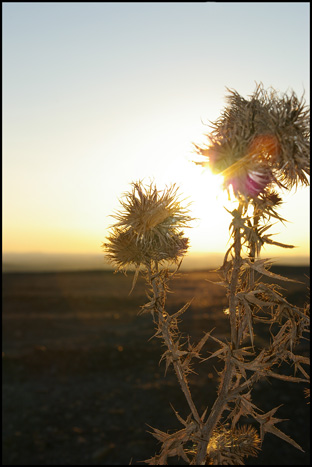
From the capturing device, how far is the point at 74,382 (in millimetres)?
27844

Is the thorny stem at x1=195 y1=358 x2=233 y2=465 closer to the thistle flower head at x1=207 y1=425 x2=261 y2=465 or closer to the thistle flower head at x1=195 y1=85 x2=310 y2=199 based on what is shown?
the thistle flower head at x1=207 y1=425 x2=261 y2=465

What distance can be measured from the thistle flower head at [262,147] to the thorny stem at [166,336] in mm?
1093

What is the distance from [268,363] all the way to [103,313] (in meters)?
45.8

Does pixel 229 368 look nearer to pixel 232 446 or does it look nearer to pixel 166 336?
pixel 166 336

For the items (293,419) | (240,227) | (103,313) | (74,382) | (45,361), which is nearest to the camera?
(240,227)

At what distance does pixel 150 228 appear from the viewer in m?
3.83

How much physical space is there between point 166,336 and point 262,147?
1503 mm

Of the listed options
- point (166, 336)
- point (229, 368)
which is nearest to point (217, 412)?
point (229, 368)

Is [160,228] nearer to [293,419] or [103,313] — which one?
[293,419]

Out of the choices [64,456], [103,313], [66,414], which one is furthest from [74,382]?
[103,313]

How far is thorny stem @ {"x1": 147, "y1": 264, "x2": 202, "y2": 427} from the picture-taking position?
2.93 meters

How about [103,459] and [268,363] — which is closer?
[268,363]

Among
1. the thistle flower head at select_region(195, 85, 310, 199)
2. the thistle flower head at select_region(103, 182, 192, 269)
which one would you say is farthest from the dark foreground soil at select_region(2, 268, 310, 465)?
the thistle flower head at select_region(195, 85, 310, 199)

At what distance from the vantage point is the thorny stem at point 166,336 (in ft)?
9.61
